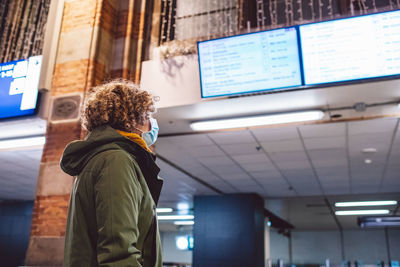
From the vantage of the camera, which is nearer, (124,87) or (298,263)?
(124,87)

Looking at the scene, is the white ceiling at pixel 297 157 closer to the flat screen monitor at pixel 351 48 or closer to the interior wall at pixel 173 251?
the flat screen monitor at pixel 351 48

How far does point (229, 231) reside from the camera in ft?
33.9

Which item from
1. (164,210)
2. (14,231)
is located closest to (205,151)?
(164,210)

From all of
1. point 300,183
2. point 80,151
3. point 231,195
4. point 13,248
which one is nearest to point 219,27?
point 300,183

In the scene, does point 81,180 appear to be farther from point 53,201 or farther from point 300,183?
point 300,183

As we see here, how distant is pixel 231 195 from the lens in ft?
35.0

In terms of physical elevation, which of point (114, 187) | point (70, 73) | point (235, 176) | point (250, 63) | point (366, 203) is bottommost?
point (114, 187)

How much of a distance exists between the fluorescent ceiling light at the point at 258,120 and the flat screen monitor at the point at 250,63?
3.23 ft

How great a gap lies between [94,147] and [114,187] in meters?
0.25

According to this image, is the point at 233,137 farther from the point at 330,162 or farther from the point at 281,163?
the point at 330,162

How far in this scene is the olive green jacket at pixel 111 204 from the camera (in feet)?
4.07

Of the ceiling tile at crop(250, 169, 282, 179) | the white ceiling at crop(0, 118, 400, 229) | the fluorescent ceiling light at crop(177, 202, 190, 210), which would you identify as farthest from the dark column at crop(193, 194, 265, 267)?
the ceiling tile at crop(250, 169, 282, 179)

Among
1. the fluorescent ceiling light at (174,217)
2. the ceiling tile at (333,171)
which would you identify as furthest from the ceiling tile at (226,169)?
the fluorescent ceiling light at (174,217)

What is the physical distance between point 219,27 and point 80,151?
16.8 ft
